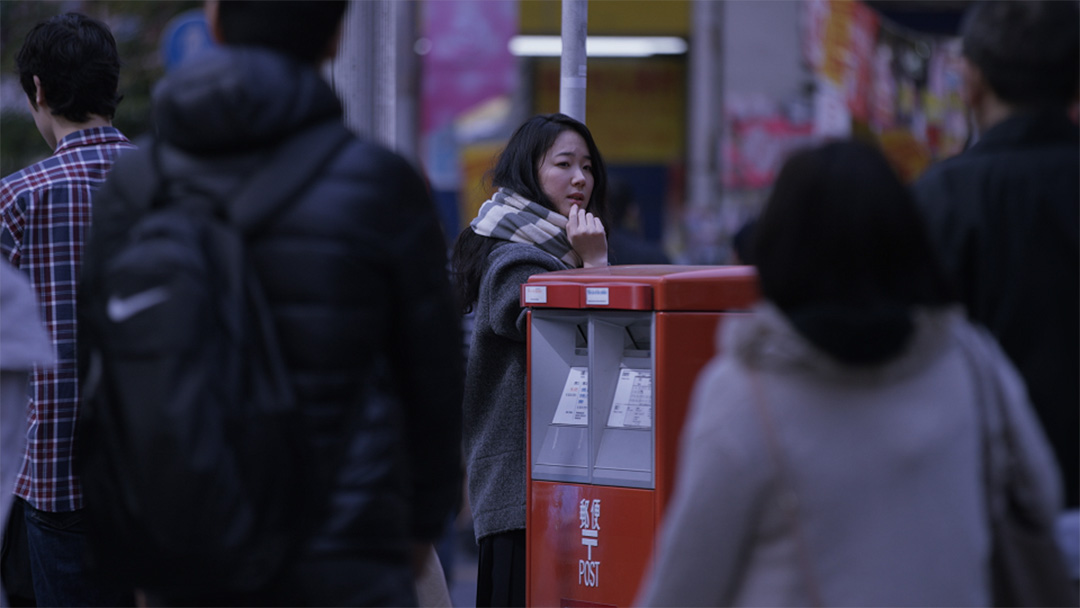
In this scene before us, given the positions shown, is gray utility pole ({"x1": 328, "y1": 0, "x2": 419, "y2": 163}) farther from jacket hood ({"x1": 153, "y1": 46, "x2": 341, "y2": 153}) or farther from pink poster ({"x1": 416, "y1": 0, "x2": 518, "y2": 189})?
jacket hood ({"x1": 153, "y1": 46, "x2": 341, "y2": 153})

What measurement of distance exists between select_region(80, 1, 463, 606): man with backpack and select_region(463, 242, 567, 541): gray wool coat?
1397 mm

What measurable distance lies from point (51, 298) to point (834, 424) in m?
2.08

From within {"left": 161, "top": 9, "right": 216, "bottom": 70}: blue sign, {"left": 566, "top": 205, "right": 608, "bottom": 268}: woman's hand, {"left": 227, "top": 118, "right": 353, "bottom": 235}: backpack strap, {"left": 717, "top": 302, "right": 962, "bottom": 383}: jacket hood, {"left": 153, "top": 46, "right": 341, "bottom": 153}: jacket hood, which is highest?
{"left": 161, "top": 9, "right": 216, "bottom": 70}: blue sign

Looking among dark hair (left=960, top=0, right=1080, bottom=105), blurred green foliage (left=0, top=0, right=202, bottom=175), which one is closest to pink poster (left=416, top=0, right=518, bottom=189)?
blurred green foliage (left=0, top=0, right=202, bottom=175)

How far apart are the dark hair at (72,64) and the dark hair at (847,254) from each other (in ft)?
6.88

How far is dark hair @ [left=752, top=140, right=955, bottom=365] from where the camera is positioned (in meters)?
1.83

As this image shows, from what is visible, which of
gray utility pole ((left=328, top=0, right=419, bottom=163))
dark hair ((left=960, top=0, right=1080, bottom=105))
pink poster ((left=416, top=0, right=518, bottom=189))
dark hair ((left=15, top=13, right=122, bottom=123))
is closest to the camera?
dark hair ((left=960, top=0, right=1080, bottom=105))

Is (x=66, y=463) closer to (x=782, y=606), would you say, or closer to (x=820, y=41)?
(x=782, y=606)

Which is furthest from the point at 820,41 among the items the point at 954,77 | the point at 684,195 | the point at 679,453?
the point at 679,453

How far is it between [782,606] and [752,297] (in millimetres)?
1563

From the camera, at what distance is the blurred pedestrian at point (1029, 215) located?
7.65 ft

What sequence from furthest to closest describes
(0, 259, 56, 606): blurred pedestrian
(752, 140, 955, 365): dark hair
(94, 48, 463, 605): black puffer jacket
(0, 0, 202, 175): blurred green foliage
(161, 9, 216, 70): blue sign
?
(0, 0, 202, 175): blurred green foliage → (161, 9, 216, 70): blue sign → (0, 259, 56, 606): blurred pedestrian → (94, 48, 463, 605): black puffer jacket → (752, 140, 955, 365): dark hair

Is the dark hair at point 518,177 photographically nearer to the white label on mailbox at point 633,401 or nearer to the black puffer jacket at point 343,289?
the white label on mailbox at point 633,401

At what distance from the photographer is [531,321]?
11.7ft
